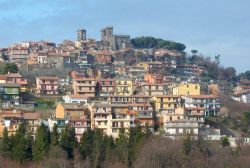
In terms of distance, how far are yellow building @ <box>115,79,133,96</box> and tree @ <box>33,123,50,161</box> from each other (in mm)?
14832

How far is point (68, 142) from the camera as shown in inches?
1801

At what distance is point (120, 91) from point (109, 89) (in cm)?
76

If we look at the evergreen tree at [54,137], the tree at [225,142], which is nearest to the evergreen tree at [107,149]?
the evergreen tree at [54,137]

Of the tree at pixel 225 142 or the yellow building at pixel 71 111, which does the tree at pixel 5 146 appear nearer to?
the yellow building at pixel 71 111

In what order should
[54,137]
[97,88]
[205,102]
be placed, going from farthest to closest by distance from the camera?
1. [97,88]
2. [205,102]
3. [54,137]

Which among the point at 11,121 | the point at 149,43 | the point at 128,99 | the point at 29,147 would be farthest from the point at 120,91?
the point at 149,43

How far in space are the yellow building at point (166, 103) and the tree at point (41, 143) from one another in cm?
1175

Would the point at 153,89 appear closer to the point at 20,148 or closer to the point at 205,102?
the point at 205,102

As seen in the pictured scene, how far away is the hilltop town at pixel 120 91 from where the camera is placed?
166 feet

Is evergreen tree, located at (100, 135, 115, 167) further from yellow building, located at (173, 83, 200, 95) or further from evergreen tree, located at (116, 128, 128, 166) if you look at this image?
yellow building, located at (173, 83, 200, 95)

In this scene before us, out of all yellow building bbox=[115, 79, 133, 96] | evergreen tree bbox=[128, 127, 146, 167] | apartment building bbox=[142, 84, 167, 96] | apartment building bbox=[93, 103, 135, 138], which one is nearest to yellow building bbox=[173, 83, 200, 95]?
apartment building bbox=[142, 84, 167, 96]

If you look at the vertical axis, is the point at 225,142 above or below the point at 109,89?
below

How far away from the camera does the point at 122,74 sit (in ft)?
224

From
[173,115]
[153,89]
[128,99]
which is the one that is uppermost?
[153,89]
